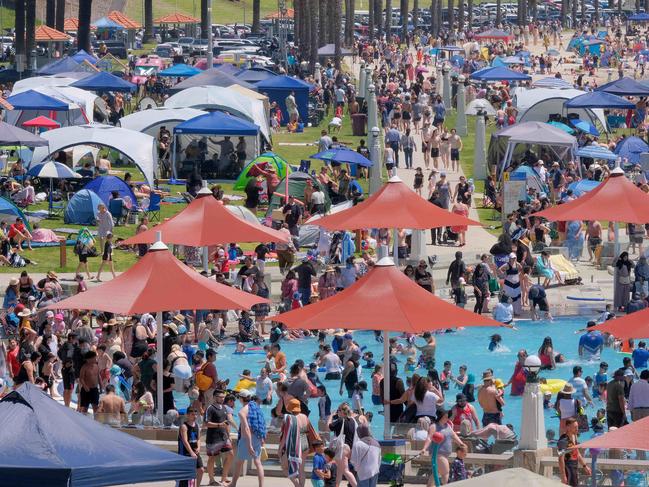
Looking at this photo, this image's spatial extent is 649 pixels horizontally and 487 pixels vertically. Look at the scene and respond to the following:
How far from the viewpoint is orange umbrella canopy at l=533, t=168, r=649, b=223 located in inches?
1160

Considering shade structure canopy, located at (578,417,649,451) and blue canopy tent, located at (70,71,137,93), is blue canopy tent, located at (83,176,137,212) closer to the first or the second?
blue canopy tent, located at (70,71,137,93)

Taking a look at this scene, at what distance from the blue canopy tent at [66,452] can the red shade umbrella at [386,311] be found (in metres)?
6.29

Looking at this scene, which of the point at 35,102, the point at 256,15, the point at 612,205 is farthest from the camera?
the point at 256,15

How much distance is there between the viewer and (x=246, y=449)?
1911cm

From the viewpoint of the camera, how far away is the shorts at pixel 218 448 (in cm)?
1942

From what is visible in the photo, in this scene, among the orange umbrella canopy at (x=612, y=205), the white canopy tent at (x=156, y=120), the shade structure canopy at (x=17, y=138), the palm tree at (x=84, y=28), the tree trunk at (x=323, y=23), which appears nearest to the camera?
the orange umbrella canopy at (x=612, y=205)

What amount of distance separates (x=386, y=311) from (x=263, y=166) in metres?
19.6

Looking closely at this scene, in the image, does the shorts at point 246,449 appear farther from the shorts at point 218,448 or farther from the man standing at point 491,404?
the man standing at point 491,404

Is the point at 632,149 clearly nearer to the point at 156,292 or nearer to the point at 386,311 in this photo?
the point at 386,311

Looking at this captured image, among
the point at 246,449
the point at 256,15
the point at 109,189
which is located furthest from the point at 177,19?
the point at 246,449

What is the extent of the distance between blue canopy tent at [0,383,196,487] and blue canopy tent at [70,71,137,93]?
3969cm

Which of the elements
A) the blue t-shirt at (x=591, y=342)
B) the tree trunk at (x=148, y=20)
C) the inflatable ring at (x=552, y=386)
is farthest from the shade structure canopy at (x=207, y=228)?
the tree trunk at (x=148, y=20)

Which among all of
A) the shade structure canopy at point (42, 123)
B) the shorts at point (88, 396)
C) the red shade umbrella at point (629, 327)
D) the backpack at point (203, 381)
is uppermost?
the red shade umbrella at point (629, 327)

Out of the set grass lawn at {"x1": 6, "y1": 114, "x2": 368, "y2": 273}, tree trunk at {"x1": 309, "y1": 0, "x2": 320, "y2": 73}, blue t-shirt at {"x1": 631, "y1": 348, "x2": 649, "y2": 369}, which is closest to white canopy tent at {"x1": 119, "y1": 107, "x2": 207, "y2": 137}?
grass lawn at {"x1": 6, "y1": 114, "x2": 368, "y2": 273}
